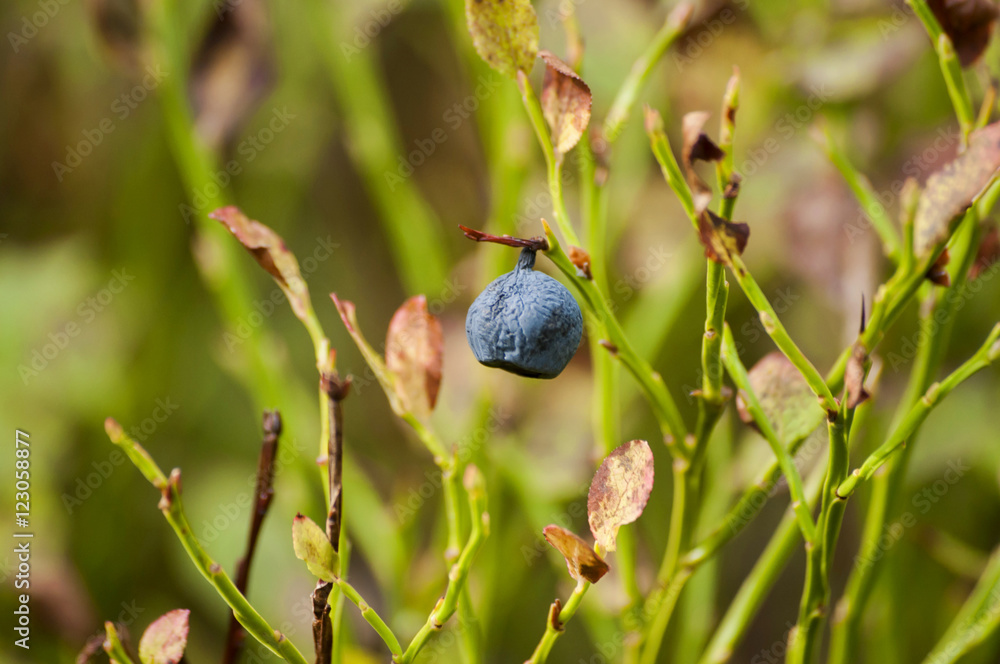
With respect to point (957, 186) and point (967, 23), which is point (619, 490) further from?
point (967, 23)

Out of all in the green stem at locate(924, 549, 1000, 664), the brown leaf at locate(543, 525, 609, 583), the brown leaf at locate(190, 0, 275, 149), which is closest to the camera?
the brown leaf at locate(543, 525, 609, 583)

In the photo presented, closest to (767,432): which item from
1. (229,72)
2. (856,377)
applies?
(856,377)

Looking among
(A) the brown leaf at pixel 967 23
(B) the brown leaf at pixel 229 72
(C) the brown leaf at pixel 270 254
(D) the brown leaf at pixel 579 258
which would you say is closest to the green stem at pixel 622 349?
(D) the brown leaf at pixel 579 258

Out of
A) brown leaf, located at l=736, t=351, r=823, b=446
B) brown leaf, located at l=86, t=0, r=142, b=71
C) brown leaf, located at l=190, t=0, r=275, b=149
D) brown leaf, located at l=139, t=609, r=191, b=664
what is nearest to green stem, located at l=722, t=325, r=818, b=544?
brown leaf, located at l=736, t=351, r=823, b=446

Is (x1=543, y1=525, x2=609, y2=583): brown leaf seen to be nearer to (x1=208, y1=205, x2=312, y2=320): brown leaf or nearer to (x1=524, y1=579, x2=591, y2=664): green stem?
(x1=524, y1=579, x2=591, y2=664): green stem

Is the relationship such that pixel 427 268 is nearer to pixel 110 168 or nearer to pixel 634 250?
pixel 634 250
